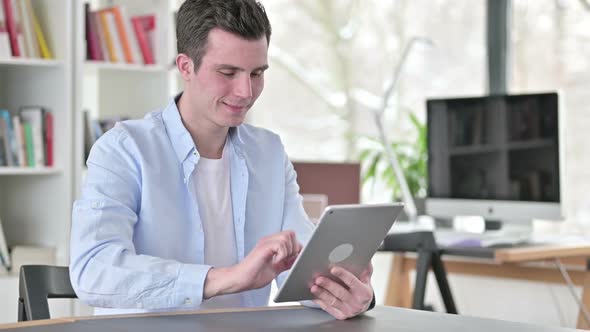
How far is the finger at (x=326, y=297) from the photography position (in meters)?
1.86

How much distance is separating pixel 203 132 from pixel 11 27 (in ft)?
5.36

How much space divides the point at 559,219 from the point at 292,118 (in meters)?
1.98

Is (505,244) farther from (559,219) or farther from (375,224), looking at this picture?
(375,224)

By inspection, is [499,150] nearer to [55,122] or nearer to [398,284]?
[398,284]

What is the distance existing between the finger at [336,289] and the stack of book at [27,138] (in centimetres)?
207

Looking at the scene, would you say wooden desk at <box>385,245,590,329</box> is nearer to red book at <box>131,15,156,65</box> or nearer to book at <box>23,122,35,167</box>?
red book at <box>131,15,156,65</box>

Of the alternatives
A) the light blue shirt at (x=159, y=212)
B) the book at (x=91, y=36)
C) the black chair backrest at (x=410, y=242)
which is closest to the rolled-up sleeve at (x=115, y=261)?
the light blue shirt at (x=159, y=212)

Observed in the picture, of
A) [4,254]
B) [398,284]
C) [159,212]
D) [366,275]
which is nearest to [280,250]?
[366,275]

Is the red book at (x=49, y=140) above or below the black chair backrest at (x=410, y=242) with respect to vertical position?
above

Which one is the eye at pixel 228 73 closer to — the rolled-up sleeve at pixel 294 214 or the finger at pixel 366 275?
the rolled-up sleeve at pixel 294 214

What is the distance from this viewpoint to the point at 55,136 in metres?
3.72

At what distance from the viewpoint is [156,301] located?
189cm

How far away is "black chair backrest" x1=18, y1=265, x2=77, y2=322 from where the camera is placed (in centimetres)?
198

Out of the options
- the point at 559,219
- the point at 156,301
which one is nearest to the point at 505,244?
the point at 559,219
